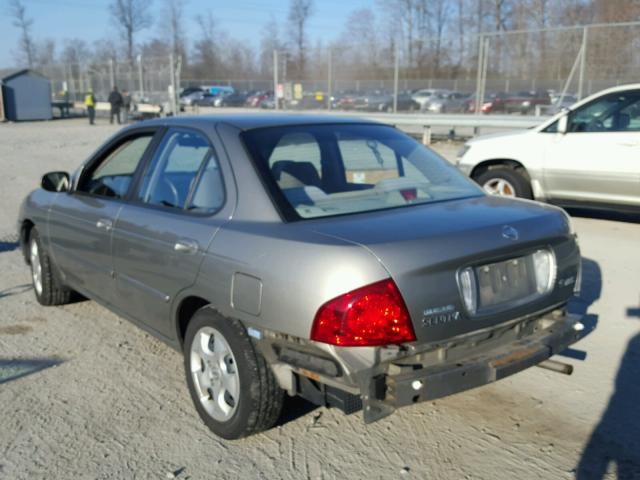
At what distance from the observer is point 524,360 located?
2.99m

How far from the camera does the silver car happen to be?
266cm

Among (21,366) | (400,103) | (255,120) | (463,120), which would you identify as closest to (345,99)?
(400,103)

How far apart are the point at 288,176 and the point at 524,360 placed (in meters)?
1.50

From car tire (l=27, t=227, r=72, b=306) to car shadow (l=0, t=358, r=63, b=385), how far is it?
993 millimetres

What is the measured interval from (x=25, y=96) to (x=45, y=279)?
3422cm

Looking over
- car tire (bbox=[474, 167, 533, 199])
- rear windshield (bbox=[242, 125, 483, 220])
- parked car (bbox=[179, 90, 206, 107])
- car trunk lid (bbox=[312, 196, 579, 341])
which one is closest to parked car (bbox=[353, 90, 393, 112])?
car tire (bbox=[474, 167, 533, 199])

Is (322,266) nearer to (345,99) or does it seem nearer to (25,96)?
(345,99)

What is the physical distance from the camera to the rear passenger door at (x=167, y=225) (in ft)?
10.9

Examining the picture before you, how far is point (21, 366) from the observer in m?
4.17

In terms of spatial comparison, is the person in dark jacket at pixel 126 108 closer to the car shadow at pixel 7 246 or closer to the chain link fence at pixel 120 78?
the chain link fence at pixel 120 78

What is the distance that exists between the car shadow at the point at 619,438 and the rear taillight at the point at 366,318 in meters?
1.17

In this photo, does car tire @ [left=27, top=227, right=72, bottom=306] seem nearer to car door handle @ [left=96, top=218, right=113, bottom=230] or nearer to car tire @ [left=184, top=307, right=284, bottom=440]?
car door handle @ [left=96, top=218, right=113, bottom=230]

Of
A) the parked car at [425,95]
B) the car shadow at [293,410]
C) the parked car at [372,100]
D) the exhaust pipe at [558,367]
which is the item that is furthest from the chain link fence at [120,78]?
the exhaust pipe at [558,367]

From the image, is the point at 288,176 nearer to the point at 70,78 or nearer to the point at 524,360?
the point at 524,360
